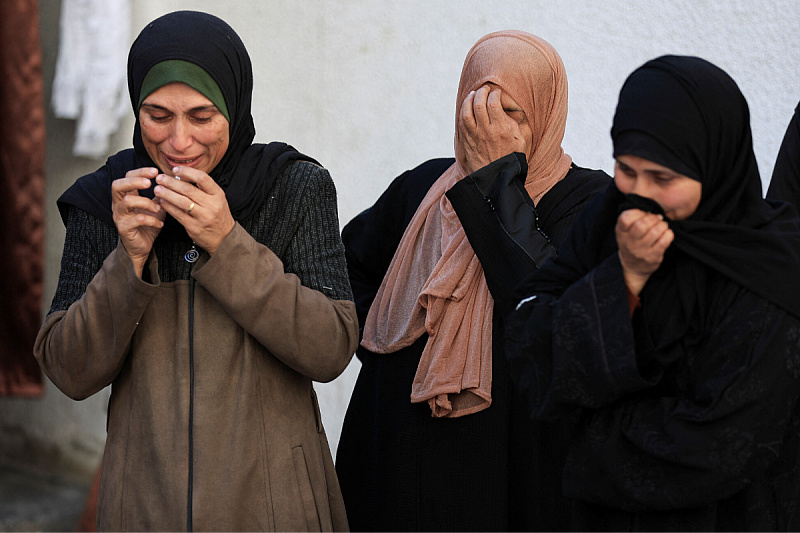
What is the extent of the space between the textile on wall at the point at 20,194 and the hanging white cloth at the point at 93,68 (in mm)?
236

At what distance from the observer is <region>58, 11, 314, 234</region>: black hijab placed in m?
1.91

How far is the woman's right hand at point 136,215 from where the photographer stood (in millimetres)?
1812

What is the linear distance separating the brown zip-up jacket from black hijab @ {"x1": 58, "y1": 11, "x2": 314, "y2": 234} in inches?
6.3

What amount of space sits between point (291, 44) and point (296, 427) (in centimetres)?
253

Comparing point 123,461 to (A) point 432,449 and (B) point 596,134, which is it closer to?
(A) point 432,449

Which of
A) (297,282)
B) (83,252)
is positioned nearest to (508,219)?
(297,282)

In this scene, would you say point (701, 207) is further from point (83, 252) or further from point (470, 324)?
point (83, 252)

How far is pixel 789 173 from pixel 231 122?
4.17 ft

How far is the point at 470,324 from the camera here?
217 centimetres

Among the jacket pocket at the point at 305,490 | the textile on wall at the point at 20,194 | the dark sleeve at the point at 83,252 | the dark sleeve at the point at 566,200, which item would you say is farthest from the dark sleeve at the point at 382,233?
the textile on wall at the point at 20,194

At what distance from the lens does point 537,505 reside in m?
2.06

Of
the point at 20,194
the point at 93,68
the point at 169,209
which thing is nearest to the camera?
the point at 169,209

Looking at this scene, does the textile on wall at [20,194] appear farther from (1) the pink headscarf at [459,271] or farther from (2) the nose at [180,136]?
(2) the nose at [180,136]

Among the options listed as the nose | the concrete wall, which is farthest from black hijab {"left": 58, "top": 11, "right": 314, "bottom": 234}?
the concrete wall
